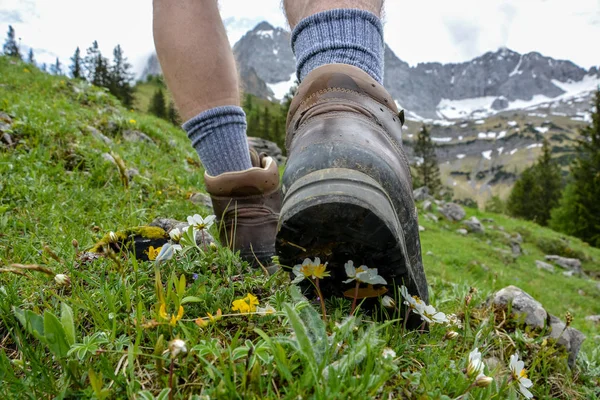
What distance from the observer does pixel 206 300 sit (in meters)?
1.17

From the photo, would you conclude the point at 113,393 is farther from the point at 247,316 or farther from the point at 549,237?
the point at 549,237

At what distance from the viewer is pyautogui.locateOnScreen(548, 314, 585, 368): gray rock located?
1.78 meters

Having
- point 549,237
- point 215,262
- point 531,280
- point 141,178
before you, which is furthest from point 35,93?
point 549,237

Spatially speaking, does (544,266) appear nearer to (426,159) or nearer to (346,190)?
(346,190)

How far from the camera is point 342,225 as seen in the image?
1.04 metres

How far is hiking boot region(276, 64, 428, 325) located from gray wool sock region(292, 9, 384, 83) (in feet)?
0.58

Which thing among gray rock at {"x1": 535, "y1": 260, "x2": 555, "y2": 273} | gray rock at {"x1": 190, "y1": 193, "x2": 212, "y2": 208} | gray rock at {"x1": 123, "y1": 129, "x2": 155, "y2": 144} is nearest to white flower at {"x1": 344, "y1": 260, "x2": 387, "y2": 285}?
gray rock at {"x1": 190, "y1": 193, "x2": 212, "y2": 208}

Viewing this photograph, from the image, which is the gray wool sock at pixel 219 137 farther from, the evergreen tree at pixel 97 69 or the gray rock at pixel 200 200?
the evergreen tree at pixel 97 69

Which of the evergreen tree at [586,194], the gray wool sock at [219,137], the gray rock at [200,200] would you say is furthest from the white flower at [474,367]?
the evergreen tree at [586,194]

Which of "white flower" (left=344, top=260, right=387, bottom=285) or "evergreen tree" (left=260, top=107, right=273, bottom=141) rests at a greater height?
"evergreen tree" (left=260, top=107, right=273, bottom=141)

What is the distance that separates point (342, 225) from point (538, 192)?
50.9m

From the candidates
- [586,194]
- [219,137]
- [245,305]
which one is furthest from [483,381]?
[586,194]

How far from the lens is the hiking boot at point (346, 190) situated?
1038 millimetres

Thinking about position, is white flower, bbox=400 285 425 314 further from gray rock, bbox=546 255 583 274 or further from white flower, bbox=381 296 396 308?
gray rock, bbox=546 255 583 274
